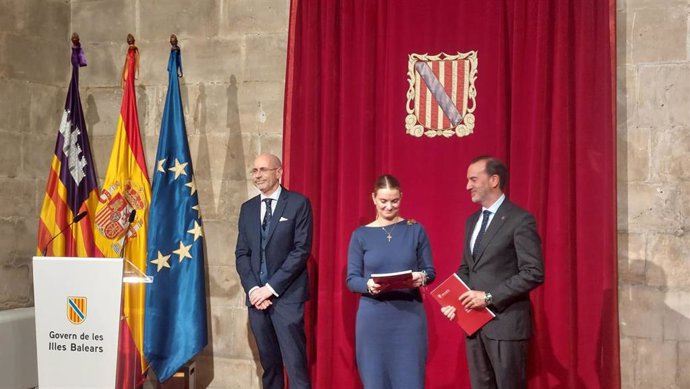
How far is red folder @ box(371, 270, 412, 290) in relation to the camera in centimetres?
358

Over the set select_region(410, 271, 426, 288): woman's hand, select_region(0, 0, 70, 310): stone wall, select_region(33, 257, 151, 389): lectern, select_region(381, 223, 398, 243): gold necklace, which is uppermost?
select_region(0, 0, 70, 310): stone wall

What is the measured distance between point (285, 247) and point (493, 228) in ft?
4.62

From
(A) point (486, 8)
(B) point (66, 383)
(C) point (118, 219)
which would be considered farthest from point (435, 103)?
(B) point (66, 383)

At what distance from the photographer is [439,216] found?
482cm

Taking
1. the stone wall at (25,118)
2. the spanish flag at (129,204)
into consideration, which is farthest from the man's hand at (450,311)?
the stone wall at (25,118)

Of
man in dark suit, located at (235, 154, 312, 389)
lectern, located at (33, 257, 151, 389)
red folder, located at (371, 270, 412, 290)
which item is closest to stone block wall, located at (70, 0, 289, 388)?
man in dark suit, located at (235, 154, 312, 389)

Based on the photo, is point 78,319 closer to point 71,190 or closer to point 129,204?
point 129,204

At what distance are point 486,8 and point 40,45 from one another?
11.2ft

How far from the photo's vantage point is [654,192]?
14.6 feet

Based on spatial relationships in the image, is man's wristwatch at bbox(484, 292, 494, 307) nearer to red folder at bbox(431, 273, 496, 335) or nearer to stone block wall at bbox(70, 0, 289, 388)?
red folder at bbox(431, 273, 496, 335)

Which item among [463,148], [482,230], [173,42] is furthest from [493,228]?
[173,42]

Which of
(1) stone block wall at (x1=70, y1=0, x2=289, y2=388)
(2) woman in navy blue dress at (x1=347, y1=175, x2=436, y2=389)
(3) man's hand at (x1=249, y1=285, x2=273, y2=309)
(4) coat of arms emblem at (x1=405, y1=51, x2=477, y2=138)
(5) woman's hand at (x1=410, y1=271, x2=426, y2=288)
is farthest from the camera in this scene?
(1) stone block wall at (x1=70, y1=0, x2=289, y2=388)

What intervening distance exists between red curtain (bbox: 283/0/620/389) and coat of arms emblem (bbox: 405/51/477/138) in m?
0.05

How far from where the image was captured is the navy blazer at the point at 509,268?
348 centimetres
